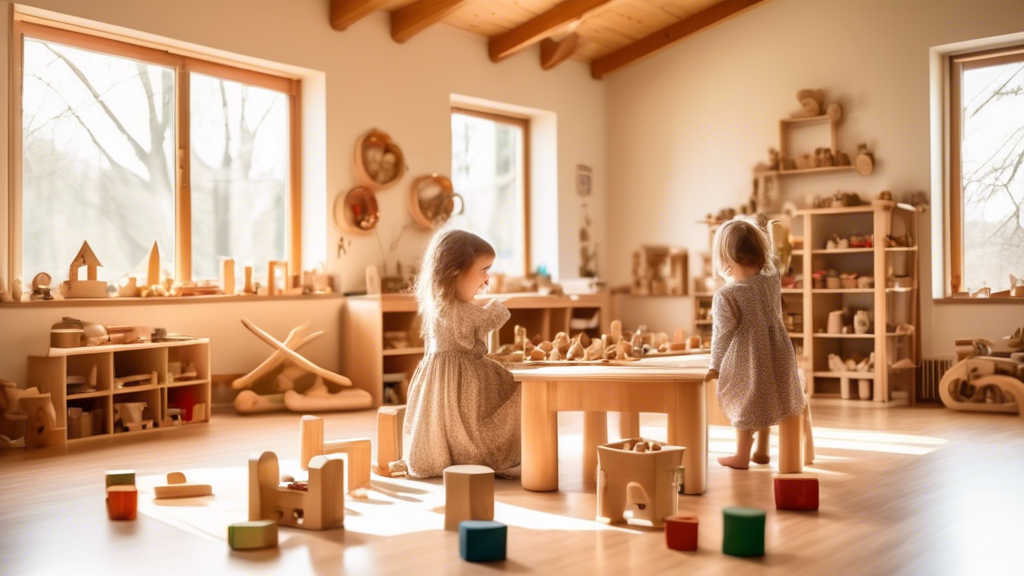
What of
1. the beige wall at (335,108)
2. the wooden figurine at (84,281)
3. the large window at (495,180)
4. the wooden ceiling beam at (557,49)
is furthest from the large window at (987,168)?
the wooden figurine at (84,281)

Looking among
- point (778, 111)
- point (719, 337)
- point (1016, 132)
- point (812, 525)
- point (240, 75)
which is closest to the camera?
point (812, 525)

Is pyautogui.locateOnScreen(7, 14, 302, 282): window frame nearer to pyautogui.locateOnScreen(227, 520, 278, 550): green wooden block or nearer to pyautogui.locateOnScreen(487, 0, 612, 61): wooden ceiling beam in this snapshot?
pyautogui.locateOnScreen(487, 0, 612, 61): wooden ceiling beam

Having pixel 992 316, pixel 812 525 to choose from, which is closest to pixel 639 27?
pixel 992 316

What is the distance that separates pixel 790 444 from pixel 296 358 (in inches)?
141

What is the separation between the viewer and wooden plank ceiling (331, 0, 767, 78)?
292 inches

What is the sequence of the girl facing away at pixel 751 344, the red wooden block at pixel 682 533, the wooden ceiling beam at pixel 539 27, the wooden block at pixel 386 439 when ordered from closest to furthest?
the red wooden block at pixel 682 533, the girl facing away at pixel 751 344, the wooden block at pixel 386 439, the wooden ceiling beam at pixel 539 27

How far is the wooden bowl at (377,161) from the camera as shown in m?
7.42

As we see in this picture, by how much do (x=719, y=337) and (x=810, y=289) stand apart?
Answer: 3.68 meters

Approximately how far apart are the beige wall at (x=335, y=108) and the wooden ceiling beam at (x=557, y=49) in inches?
3.5

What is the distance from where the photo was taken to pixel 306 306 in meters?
7.14

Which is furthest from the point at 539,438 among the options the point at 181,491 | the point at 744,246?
the point at 181,491

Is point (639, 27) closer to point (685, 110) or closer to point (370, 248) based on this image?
point (685, 110)

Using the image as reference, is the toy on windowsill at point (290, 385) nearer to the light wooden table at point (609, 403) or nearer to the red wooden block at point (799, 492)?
the light wooden table at point (609, 403)

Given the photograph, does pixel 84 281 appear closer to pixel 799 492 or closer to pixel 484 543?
pixel 484 543
